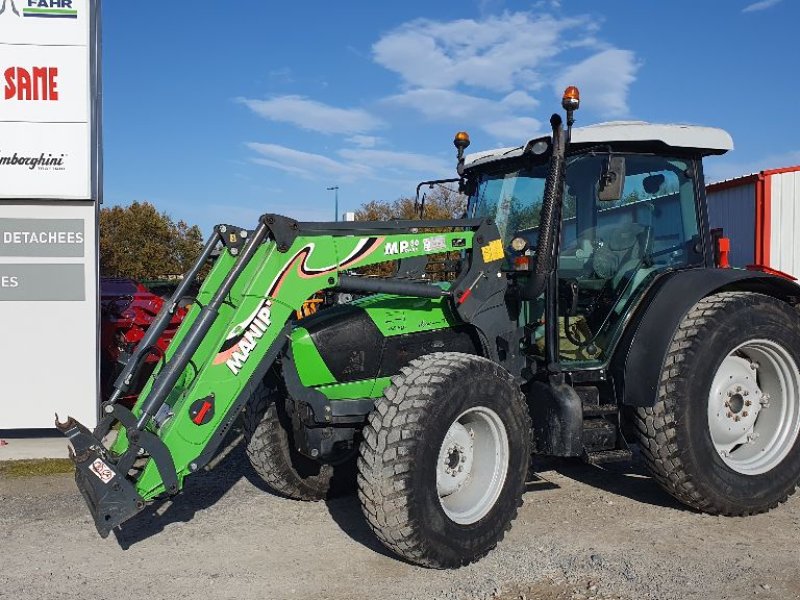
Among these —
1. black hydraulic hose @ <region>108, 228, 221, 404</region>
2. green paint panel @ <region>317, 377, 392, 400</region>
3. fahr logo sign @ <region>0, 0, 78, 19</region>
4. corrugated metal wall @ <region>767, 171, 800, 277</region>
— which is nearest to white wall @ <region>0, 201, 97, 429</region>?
fahr logo sign @ <region>0, 0, 78, 19</region>

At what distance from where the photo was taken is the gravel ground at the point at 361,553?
394 centimetres

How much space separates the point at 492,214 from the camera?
5637 mm

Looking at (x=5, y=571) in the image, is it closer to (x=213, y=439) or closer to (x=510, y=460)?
(x=213, y=439)

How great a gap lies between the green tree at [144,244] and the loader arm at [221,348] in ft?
92.9

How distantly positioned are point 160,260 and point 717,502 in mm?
29521

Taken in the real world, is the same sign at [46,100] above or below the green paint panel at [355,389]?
above

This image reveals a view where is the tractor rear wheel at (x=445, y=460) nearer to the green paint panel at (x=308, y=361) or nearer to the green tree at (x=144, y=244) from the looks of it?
the green paint panel at (x=308, y=361)

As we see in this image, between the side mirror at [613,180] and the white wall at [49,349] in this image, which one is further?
the white wall at [49,349]

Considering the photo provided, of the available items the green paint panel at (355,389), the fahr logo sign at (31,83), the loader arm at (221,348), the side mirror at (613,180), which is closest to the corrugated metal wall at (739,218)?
the side mirror at (613,180)

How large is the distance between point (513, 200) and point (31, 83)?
4745 millimetres

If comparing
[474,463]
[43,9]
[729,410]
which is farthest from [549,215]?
[43,9]

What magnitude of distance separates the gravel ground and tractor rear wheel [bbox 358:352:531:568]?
0.70ft

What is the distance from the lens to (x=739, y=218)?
620 inches

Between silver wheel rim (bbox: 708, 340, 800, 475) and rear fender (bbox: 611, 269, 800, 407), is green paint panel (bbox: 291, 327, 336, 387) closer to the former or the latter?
rear fender (bbox: 611, 269, 800, 407)
